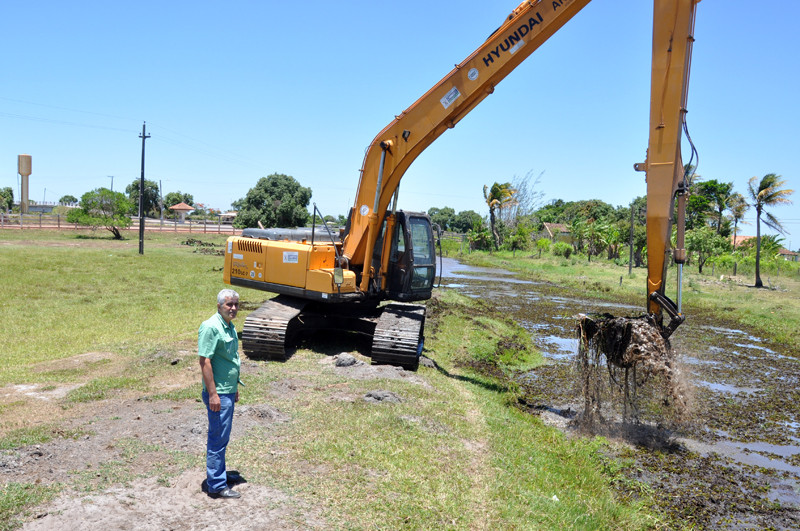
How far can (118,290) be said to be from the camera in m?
18.7

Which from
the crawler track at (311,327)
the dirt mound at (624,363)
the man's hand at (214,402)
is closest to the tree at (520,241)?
the crawler track at (311,327)

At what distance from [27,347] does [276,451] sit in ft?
24.0

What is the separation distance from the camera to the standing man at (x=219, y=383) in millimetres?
4949

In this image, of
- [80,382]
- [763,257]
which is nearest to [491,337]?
[80,382]

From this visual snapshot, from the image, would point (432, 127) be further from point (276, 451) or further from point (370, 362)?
point (276, 451)

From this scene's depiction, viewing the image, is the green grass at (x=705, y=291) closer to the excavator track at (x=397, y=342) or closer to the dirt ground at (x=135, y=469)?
the excavator track at (x=397, y=342)

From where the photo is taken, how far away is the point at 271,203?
46.0m

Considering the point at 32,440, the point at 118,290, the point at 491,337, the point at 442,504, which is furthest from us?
the point at 118,290

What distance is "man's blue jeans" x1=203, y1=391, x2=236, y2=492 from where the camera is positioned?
16.5ft

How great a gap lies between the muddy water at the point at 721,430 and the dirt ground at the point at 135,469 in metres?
4.28

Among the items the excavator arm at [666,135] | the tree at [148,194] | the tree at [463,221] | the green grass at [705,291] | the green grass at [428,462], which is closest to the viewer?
the green grass at [428,462]

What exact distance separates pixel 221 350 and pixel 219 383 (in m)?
0.29

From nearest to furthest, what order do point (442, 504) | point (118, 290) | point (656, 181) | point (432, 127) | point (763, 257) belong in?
point (442, 504)
point (656, 181)
point (432, 127)
point (118, 290)
point (763, 257)

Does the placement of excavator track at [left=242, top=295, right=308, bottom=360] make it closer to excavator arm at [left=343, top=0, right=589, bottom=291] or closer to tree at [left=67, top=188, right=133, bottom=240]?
excavator arm at [left=343, top=0, right=589, bottom=291]
